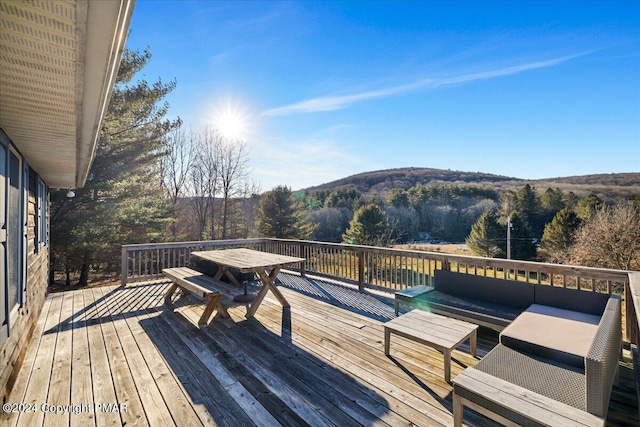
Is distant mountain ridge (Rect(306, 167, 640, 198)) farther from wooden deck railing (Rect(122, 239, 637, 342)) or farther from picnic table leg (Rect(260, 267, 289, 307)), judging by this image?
picnic table leg (Rect(260, 267, 289, 307))

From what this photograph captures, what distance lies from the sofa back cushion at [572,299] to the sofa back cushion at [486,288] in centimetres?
10

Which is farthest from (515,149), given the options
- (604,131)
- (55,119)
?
(55,119)

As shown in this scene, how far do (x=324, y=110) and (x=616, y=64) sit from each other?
485 inches

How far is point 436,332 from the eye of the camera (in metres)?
2.66

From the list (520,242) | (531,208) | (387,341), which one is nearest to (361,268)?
(387,341)

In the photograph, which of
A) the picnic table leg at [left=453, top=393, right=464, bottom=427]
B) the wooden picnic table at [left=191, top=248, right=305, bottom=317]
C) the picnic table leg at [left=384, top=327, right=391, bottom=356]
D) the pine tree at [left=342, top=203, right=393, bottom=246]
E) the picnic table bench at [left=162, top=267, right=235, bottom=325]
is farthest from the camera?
the pine tree at [left=342, top=203, right=393, bottom=246]

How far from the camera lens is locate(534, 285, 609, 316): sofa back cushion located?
9.25 ft

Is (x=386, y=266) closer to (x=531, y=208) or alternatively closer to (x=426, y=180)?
(x=531, y=208)

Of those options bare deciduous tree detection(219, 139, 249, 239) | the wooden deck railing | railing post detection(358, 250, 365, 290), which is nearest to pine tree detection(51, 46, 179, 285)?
the wooden deck railing

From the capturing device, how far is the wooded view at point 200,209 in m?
9.29

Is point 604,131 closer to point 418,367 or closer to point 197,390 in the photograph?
point 418,367

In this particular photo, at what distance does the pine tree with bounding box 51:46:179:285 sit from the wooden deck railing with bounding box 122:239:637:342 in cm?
435

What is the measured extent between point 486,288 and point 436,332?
4.41 ft

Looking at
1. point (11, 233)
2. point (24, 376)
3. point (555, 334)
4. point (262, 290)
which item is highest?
point (11, 233)
